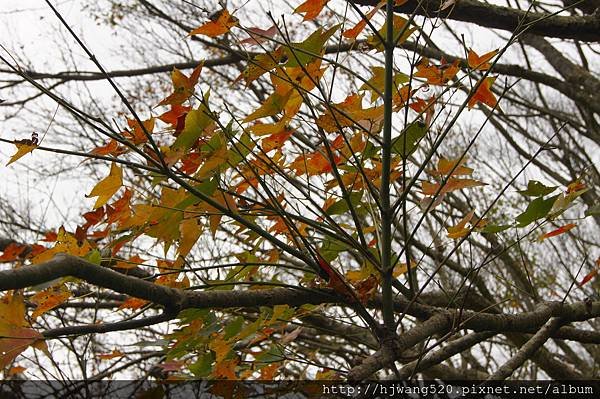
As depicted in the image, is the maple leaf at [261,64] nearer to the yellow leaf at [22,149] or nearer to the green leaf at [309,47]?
the green leaf at [309,47]

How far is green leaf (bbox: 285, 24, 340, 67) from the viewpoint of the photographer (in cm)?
111

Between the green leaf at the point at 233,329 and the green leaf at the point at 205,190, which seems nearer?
the green leaf at the point at 205,190

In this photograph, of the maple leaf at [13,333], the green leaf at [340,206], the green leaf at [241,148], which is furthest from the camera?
the green leaf at [340,206]

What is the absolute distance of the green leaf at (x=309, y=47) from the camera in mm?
1114

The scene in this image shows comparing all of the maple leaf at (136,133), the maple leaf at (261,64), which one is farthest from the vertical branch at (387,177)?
the maple leaf at (136,133)

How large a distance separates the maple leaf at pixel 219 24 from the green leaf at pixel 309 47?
0.12 meters

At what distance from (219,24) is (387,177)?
17.4 inches

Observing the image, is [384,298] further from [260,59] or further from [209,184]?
[260,59]

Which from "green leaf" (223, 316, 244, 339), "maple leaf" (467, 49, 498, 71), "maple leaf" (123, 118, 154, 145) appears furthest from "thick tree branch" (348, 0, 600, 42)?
"green leaf" (223, 316, 244, 339)

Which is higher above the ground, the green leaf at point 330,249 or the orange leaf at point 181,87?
the orange leaf at point 181,87

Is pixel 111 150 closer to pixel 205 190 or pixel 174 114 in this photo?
pixel 174 114

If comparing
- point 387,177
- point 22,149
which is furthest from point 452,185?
point 22,149

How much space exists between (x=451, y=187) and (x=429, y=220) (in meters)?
3.30

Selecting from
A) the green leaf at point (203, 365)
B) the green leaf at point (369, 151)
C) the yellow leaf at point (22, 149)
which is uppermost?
the green leaf at point (369, 151)
